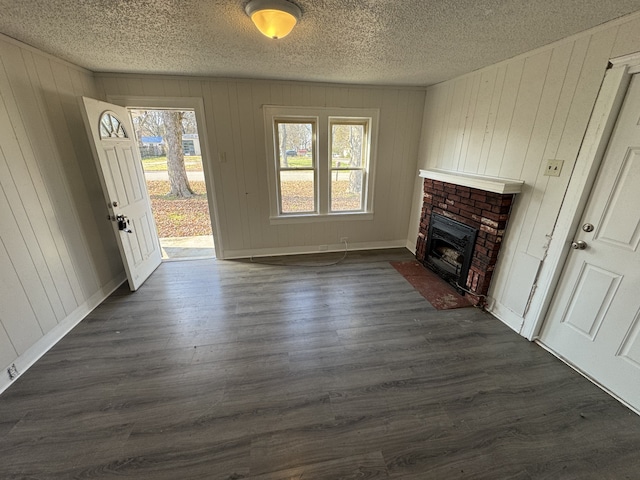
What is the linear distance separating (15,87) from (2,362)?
1.98 m

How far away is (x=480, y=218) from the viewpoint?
102 inches

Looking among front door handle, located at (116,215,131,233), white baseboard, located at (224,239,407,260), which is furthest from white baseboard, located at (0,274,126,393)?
white baseboard, located at (224,239,407,260)

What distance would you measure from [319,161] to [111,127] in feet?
7.76

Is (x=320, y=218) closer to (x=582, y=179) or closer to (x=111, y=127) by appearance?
(x=111, y=127)

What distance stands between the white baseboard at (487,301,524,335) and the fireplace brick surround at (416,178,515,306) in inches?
4.6

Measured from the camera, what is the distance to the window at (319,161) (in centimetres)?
346

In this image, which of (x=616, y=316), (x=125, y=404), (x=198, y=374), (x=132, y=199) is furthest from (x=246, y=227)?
(x=616, y=316)

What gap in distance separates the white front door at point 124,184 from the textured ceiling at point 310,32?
0.50 meters

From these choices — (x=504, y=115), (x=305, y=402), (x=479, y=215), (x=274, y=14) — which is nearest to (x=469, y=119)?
(x=504, y=115)

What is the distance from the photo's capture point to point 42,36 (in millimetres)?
1857

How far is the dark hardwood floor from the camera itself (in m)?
1.34

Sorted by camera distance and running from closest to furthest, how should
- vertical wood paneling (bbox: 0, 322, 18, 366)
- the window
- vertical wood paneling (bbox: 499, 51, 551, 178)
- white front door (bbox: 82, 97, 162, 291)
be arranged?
1. vertical wood paneling (bbox: 0, 322, 18, 366)
2. vertical wood paneling (bbox: 499, 51, 551, 178)
3. white front door (bbox: 82, 97, 162, 291)
4. the window

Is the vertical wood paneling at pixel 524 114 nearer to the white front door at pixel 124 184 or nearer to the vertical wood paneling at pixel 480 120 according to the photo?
the vertical wood paneling at pixel 480 120

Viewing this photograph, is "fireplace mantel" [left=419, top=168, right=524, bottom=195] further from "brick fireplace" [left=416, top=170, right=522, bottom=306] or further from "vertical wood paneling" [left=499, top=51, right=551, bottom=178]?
"vertical wood paneling" [left=499, top=51, right=551, bottom=178]
